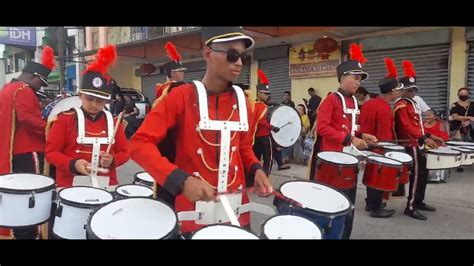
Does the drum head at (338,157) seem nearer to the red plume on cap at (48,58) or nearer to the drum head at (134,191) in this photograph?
the drum head at (134,191)

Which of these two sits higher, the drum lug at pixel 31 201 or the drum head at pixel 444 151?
the drum lug at pixel 31 201

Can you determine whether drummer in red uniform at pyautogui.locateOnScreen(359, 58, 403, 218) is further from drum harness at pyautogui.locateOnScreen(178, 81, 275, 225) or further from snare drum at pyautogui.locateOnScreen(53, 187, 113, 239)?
snare drum at pyautogui.locateOnScreen(53, 187, 113, 239)

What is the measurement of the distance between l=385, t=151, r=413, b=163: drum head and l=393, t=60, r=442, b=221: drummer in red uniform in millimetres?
298

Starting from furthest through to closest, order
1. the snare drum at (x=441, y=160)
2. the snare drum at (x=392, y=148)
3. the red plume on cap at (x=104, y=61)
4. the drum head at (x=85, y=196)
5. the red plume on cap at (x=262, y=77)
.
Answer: the red plume on cap at (x=262, y=77) < the snare drum at (x=441, y=160) < the snare drum at (x=392, y=148) < the red plume on cap at (x=104, y=61) < the drum head at (x=85, y=196)

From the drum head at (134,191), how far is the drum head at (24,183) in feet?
1.35

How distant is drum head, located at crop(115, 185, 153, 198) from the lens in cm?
263

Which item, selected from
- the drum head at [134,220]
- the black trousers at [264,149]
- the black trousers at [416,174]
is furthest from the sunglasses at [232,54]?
the black trousers at [264,149]

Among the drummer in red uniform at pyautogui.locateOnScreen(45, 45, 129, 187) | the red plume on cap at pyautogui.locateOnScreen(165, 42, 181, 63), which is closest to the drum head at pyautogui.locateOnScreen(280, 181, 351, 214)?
the drummer in red uniform at pyautogui.locateOnScreen(45, 45, 129, 187)

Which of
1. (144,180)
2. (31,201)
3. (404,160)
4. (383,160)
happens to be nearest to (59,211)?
(31,201)

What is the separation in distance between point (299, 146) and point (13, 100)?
5413mm

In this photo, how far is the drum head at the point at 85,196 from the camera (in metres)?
2.26
